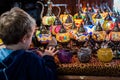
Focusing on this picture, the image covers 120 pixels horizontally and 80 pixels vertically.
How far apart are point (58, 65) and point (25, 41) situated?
0.78ft

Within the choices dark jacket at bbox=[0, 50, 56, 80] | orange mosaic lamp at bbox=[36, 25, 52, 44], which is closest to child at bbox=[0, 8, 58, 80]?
dark jacket at bbox=[0, 50, 56, 80]

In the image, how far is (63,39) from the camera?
1972 mm

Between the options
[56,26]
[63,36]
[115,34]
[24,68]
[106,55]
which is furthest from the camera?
[56,26]

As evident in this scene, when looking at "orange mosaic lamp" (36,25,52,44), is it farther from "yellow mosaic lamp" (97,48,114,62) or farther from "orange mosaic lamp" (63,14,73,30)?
"yellow mosaic lamp" (97,48,114,62)

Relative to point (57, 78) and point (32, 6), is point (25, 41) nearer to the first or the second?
point (57, 78)

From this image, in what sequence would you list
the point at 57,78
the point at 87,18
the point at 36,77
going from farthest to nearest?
the point at 87,18, the point at 57,78, the point at 36,77

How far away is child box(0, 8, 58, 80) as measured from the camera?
1563mm

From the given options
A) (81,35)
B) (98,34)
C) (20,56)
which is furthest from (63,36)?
(20,56)

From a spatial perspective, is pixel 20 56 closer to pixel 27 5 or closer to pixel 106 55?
pixel 106 55

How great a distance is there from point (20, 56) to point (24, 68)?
0.07 m

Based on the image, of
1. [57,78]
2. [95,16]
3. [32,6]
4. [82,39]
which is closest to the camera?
[57,78]

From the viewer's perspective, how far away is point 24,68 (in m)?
1.57

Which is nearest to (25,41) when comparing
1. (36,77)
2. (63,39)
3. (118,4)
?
(36,77)

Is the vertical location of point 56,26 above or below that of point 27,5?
below
